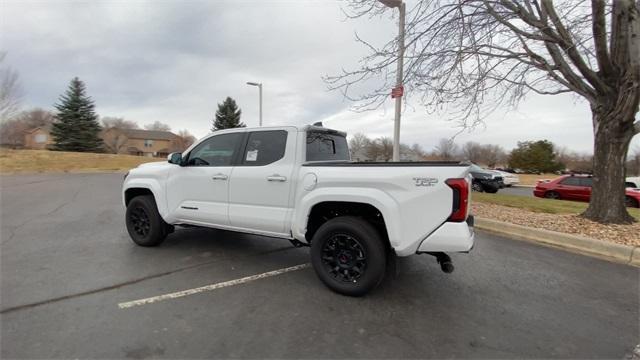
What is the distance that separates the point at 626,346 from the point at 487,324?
3.49 feet

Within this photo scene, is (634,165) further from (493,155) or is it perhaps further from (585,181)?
(585,181)

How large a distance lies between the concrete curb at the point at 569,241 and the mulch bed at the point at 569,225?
364 mm

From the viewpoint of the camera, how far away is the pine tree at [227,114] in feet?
166

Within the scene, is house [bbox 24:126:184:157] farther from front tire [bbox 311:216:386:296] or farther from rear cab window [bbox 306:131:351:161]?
front tire [bbox 311:216:386:296]

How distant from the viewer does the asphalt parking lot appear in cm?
271

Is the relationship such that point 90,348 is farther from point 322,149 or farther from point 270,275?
point 322,149

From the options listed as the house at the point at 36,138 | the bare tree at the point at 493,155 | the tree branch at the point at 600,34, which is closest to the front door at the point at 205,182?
the tree branch at the point at 600,34

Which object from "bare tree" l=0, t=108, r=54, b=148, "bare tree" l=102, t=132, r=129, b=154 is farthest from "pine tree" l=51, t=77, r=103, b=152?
"bare tree" l=102, t=132, r=129, b=154

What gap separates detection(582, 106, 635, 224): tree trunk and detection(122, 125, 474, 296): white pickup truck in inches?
221

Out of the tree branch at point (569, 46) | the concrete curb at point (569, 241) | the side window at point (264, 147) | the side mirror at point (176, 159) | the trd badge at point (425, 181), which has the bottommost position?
the concrete curb at point (569, 241)

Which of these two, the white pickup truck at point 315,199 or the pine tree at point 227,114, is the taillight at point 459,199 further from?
the pine tree at point 227,114

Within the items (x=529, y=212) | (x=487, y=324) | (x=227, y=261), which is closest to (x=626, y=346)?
(x=487, y=324)

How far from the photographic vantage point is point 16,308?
10.6 feet

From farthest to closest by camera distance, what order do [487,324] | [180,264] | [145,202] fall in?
[145,202]
[180,264]
[487,324]
